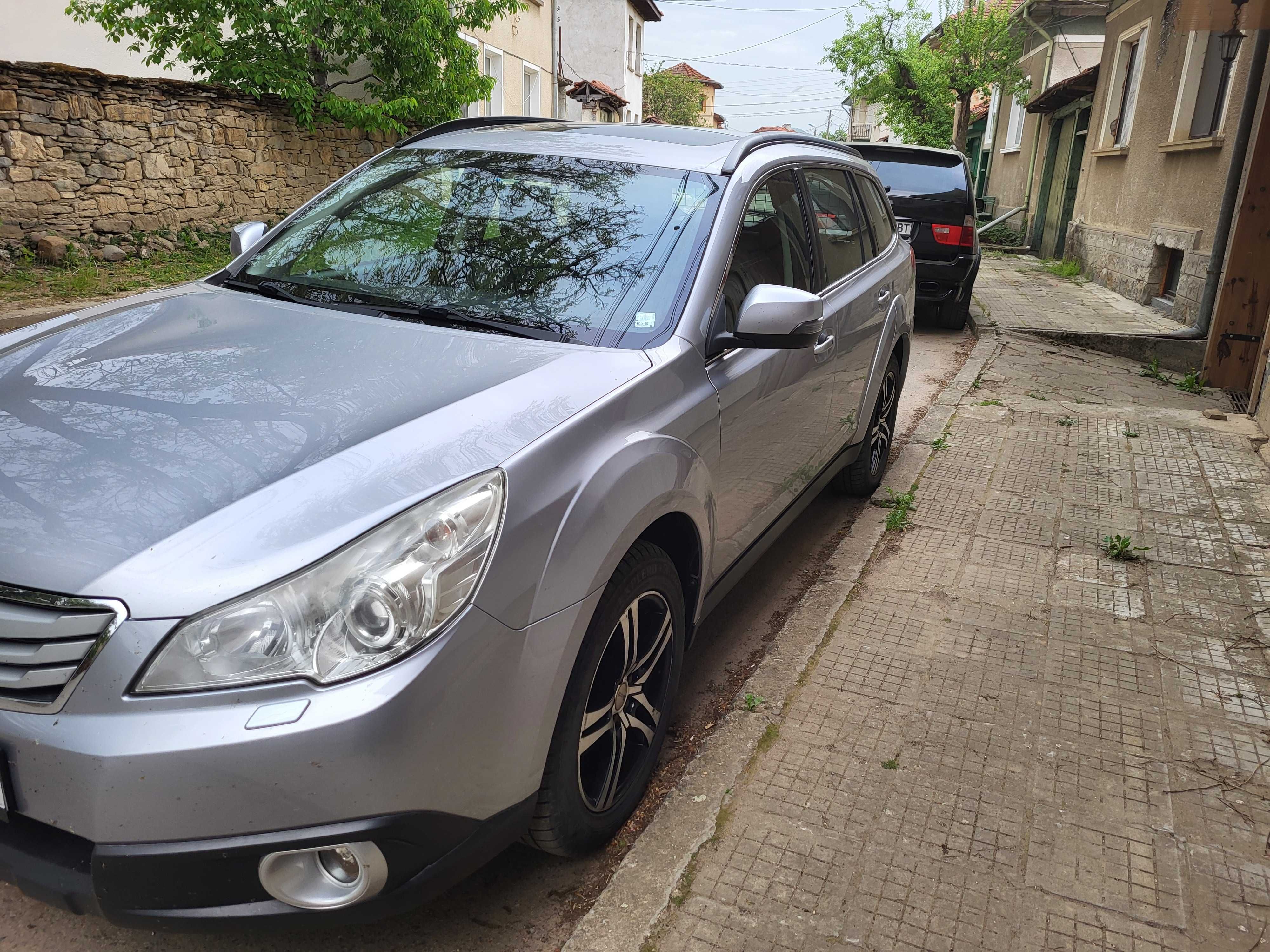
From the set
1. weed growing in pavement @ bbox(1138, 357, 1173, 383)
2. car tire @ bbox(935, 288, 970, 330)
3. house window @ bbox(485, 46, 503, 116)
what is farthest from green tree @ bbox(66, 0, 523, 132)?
weed growing in pavement @ bbox(1138, 357, 1173, 383)

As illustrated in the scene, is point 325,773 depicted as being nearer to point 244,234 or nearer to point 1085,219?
point 244,234

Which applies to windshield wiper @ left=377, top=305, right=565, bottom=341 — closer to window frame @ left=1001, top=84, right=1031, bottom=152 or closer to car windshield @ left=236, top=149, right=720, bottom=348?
car windshield @ left=236, top=149, right=720, bottom=348

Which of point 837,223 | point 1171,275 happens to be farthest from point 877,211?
point 1171,275

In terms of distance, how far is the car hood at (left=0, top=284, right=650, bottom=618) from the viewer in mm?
1601

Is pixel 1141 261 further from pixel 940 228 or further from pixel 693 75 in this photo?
pixel 693 75

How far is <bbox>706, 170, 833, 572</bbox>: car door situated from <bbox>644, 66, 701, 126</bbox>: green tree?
66.3m

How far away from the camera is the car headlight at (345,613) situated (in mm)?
1562

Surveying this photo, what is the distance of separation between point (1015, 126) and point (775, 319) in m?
24.4

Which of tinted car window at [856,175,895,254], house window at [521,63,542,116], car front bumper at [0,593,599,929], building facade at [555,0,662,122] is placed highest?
building facade at [555,0,662,122]

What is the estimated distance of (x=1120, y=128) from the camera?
14.0 meters

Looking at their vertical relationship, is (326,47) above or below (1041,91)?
below

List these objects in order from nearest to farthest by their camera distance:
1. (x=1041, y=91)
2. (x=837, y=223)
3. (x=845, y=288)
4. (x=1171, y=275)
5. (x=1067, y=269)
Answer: (x=845, y=288) < (x=837, y=223) < (x=1171, y=275) < (x=1067, y=269) < (x=1041, y=91)

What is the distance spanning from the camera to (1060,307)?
11.5 m

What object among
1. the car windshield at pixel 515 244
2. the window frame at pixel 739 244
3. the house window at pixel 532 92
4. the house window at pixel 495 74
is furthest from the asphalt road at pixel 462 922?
the house window at pixel 532 92
